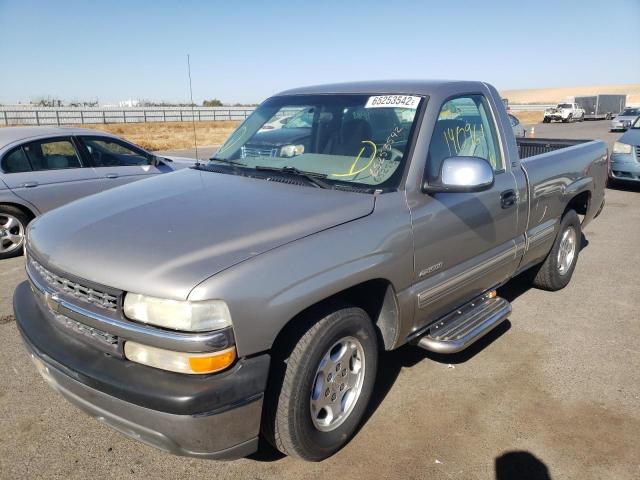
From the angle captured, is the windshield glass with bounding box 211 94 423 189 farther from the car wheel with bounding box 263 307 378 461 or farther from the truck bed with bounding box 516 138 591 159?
the truck bed with bounding box 516 138 591 159

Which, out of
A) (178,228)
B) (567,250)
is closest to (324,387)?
(178,228)

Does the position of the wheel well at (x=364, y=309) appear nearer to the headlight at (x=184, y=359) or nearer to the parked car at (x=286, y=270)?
the parked car at (x=286, y=270)

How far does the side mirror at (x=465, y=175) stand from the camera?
290 cm

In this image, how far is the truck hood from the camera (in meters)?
2.22

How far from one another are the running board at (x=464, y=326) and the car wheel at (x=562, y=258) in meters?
1.41

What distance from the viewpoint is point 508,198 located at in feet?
12.3

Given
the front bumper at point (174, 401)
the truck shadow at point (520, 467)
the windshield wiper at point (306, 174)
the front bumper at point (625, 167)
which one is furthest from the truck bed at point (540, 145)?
the front bumper at point (625, 167)

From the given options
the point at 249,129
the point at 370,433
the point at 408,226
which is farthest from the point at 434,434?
the point at 249,129

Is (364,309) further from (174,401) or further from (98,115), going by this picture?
(98,115)

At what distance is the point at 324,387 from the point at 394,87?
2.08m

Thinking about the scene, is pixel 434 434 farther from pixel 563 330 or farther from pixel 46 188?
pixel 46 188

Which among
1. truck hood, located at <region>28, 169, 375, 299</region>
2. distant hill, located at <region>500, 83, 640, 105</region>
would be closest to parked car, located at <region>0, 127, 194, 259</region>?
truck hood, located at <region>28, 169, 375, 299</region>

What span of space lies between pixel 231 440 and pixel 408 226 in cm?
144

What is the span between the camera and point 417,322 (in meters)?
3.18
